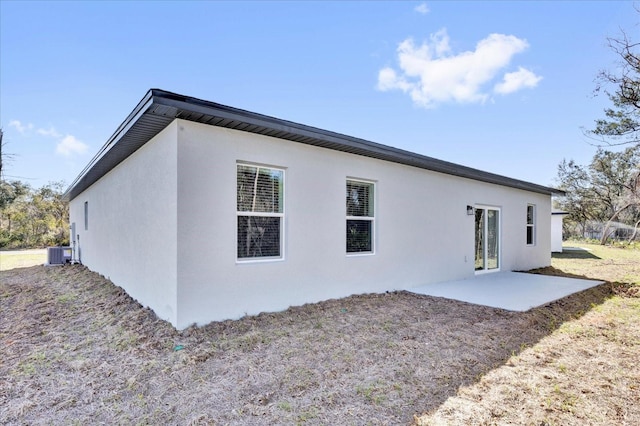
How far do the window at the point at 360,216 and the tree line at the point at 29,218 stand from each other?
21.7 meters

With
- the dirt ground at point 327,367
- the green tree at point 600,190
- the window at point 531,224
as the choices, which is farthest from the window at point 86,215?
the green tree at point 600,190

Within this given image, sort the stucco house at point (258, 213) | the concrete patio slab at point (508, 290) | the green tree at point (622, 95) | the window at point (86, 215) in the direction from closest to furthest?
the stucco house at point (258, 213) < the concrete patio slab at point (508, 290) < the green tree at point (622, 95) < the window at point (86, 215)

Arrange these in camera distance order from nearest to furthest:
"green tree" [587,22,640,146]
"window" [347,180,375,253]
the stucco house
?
1. the stucco house
2. "window" [347,180,375,253]
3. "green tree" [587,22,640,146]

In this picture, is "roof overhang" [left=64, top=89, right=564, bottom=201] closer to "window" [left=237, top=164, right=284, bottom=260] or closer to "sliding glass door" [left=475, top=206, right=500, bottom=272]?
"window" [left=237, top=164, right=284, bottom=260]

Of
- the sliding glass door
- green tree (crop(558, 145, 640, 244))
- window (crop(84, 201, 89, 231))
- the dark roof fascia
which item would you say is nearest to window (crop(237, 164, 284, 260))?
the dark roof fascia

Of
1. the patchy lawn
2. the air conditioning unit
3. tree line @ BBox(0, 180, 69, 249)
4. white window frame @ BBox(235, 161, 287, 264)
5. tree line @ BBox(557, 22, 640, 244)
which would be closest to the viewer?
white window frame @ BBox(235, 161, 287, 264)

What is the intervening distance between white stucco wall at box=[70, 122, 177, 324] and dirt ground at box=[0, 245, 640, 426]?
533 mm

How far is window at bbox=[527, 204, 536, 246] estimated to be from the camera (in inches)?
453

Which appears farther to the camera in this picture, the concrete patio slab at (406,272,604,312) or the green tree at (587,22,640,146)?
the green tree at (587,22,640,146)

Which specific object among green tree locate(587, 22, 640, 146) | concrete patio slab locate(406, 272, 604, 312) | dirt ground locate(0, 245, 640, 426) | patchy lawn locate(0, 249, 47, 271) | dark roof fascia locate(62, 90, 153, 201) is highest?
green tree locate(587, 22, 640, 146)

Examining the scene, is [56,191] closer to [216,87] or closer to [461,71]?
[216,87]

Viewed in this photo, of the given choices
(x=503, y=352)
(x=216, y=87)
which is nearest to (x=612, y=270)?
(x=503, y=352)

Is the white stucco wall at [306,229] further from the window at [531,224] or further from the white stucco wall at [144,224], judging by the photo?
the window at [531,224]

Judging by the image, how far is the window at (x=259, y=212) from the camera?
5113mm
